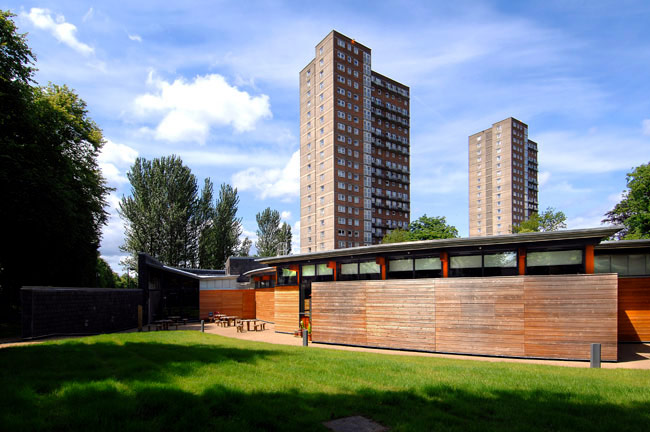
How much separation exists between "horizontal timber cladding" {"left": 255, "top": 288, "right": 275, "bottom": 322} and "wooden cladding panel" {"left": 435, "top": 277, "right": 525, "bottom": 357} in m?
15.7

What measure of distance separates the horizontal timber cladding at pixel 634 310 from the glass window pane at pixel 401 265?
29.9 feet

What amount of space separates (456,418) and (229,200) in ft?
164

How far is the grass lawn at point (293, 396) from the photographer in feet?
15.9

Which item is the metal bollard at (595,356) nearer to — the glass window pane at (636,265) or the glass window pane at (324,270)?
the glass window pane at (636,265)

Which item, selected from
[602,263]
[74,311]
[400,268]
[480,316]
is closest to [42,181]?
[74,311]

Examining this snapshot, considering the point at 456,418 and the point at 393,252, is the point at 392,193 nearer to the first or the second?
Result: the point at 393,252

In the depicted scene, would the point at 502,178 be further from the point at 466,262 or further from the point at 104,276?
the point at 466,262

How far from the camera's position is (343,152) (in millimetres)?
66188

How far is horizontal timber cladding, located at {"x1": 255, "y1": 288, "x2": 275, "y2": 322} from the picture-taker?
27656 mm

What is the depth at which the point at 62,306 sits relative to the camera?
711 inches


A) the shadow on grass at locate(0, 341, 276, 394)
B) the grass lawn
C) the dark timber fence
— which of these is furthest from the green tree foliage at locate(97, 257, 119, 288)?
the grass lawn

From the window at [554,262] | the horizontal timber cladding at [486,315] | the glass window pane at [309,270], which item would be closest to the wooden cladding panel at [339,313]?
the horizontal timber cladding at [486,315]

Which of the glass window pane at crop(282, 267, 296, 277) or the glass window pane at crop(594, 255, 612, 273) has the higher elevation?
the glass window pane at crop(594, 255, 612, 273)

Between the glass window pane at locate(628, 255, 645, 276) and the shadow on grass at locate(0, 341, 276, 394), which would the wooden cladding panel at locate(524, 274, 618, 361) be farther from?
the shadow on grass at locate(0, 341, 276, 394)
